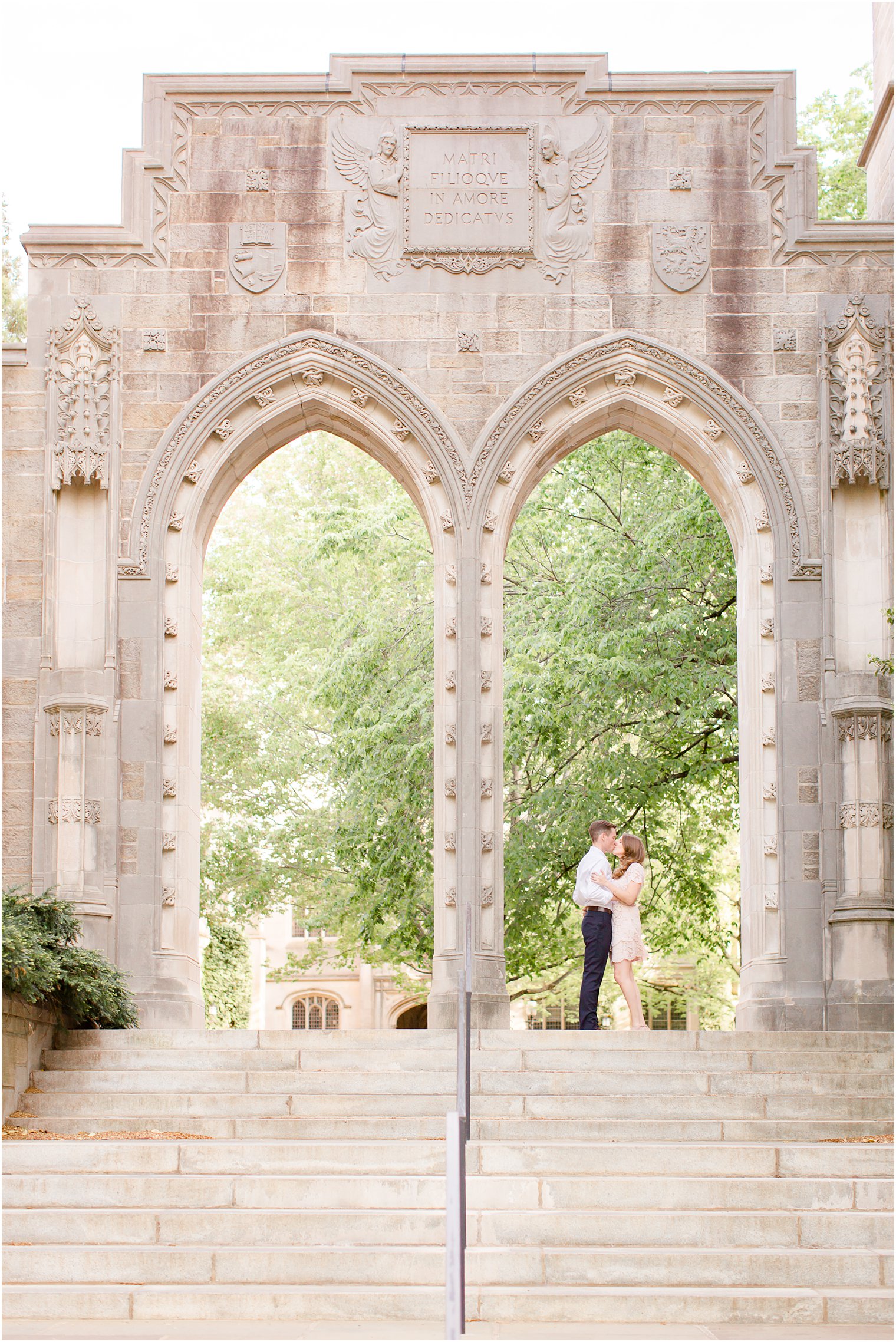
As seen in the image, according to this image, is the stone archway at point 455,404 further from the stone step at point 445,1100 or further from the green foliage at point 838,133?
the green foliage at point 838,133

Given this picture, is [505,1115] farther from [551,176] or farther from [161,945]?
[551,176]

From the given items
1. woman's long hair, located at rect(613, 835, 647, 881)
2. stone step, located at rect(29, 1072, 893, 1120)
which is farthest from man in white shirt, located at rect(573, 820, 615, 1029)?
stone step, located at rect(29, 1072, 893, 1120)

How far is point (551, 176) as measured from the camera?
44.5ft

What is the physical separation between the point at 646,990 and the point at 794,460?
63.8 ft

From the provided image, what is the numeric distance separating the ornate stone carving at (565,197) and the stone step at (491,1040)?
649cm

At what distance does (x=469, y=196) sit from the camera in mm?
13562

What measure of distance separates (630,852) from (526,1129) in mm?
3056

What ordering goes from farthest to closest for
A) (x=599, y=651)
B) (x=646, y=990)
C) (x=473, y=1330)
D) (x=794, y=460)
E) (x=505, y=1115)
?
(x=646, y=990)
(x=599, y=651)
(x=794, y=460)
(x=505, y=1115)
(x=473, y=1330)

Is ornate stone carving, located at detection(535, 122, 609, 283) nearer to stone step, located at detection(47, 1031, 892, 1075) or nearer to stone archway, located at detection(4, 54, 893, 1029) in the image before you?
stone archway, located at detection(4, 54, 893, 1029)

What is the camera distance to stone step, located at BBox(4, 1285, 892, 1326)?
6195 mm

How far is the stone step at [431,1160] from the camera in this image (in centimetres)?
772

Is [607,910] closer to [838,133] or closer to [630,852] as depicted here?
[630,852]

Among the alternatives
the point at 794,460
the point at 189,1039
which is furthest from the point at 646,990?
the point at 189,1039

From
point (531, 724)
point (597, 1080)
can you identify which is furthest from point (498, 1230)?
point (531, 724)
